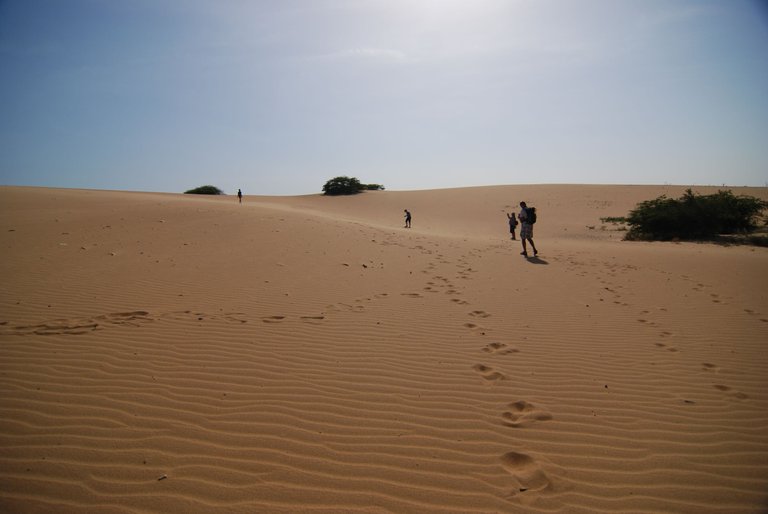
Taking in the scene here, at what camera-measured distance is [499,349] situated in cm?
457

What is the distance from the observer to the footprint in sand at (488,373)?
379cm

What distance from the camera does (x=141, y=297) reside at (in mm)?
6262

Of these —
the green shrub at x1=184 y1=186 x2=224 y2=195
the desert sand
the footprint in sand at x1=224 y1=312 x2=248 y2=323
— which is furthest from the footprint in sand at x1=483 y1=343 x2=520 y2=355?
the green shrub at x1=184 y1=186 x2=224 y2=195

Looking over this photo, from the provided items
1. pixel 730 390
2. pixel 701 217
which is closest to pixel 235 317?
pixel 730 390

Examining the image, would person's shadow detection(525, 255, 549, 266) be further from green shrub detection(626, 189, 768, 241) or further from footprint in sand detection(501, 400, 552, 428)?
footprint in sand detection(501, 400, 552, 428)

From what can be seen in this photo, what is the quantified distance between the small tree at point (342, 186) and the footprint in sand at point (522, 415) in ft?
134

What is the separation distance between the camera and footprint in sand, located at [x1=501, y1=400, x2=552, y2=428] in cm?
304

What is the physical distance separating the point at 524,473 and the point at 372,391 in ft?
4.93

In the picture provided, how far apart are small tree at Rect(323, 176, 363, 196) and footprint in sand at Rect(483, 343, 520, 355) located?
39573 millimetres

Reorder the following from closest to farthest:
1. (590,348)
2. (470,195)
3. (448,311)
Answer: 1. (590,348)
2. (448,311)
3. (470,195)

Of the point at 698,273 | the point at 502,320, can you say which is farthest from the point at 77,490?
the point at 698,273

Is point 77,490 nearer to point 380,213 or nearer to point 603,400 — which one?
point 603,400

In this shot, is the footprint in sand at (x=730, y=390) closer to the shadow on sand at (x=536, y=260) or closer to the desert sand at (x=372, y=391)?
the desert sand at (x=372, y=391)

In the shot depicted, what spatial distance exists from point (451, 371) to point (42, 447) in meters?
3.49
